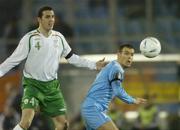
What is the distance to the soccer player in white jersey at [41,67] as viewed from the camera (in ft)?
34.9

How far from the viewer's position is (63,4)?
20.3m

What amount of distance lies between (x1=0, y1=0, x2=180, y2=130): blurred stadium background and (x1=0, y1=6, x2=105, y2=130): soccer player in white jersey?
741 centimetres

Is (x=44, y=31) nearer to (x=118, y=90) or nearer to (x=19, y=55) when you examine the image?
(x=19, y=55)

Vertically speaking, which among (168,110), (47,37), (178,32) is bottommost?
(168,110)

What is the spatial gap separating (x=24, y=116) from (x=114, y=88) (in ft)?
4.41

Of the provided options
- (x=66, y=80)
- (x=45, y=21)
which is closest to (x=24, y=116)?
(x=45, y=21)

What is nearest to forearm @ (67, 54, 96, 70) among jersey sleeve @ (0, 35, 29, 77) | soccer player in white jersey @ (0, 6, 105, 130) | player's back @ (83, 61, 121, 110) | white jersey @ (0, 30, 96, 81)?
soccer player in white jersey @ (0, 6, 105, 130)

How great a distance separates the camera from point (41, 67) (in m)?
10.8

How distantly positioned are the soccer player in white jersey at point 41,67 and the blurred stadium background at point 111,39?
7.41 meters

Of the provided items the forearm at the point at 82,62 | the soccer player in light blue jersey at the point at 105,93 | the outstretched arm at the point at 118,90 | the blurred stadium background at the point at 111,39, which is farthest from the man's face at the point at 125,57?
the blurred stadium background at the point at 111,39

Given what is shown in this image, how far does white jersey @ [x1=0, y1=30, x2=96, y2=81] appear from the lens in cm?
1066

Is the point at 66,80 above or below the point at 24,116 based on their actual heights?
below

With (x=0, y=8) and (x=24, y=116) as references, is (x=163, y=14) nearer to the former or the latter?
(x=0, y=8)

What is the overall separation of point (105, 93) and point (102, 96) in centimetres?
6
